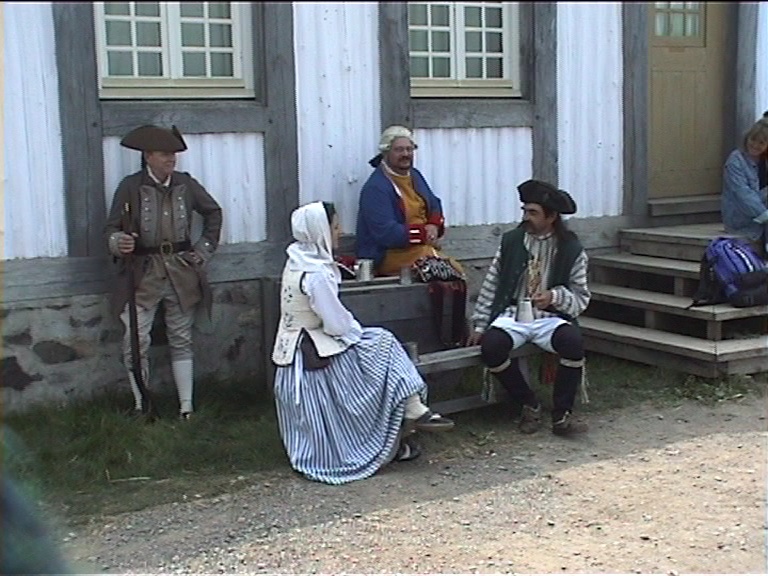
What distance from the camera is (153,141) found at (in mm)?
5496

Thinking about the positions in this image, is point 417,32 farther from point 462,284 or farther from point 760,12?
point 760,12

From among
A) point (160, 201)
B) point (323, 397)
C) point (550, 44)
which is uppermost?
point (550, 44)

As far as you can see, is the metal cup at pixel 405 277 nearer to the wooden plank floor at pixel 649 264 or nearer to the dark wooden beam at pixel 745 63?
the wooden plank floor at pixel 649 264

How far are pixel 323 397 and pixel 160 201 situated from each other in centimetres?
142

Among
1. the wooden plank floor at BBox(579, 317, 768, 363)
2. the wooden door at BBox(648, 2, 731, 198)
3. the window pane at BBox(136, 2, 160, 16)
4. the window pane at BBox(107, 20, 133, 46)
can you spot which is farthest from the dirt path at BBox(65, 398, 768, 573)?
the wooden door at BBox(648, 2, 731, 198)

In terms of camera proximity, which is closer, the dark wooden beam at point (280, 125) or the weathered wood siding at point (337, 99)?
the dark wooden beam at point (280, 125)

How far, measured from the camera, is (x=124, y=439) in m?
5.21

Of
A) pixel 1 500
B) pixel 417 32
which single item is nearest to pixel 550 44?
pixel 417 32

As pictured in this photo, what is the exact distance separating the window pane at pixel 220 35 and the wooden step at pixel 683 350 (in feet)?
9.57

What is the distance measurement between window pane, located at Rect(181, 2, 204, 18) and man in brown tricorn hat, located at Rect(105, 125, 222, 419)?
59cm

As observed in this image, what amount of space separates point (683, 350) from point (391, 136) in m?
2.09

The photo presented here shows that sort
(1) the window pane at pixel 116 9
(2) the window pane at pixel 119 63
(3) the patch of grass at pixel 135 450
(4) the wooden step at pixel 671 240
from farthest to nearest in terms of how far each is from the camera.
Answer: (4) the wooden step at pixel 671 240, (2) the window pane at pixel 119 63, (1) the window pane at pixel 116 9, (3) the patch of grass at pixel 135 450

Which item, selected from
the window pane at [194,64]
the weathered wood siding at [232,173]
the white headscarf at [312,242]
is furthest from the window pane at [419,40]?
the white headscarf at [312,242]

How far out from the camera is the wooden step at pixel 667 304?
6.49 meters
